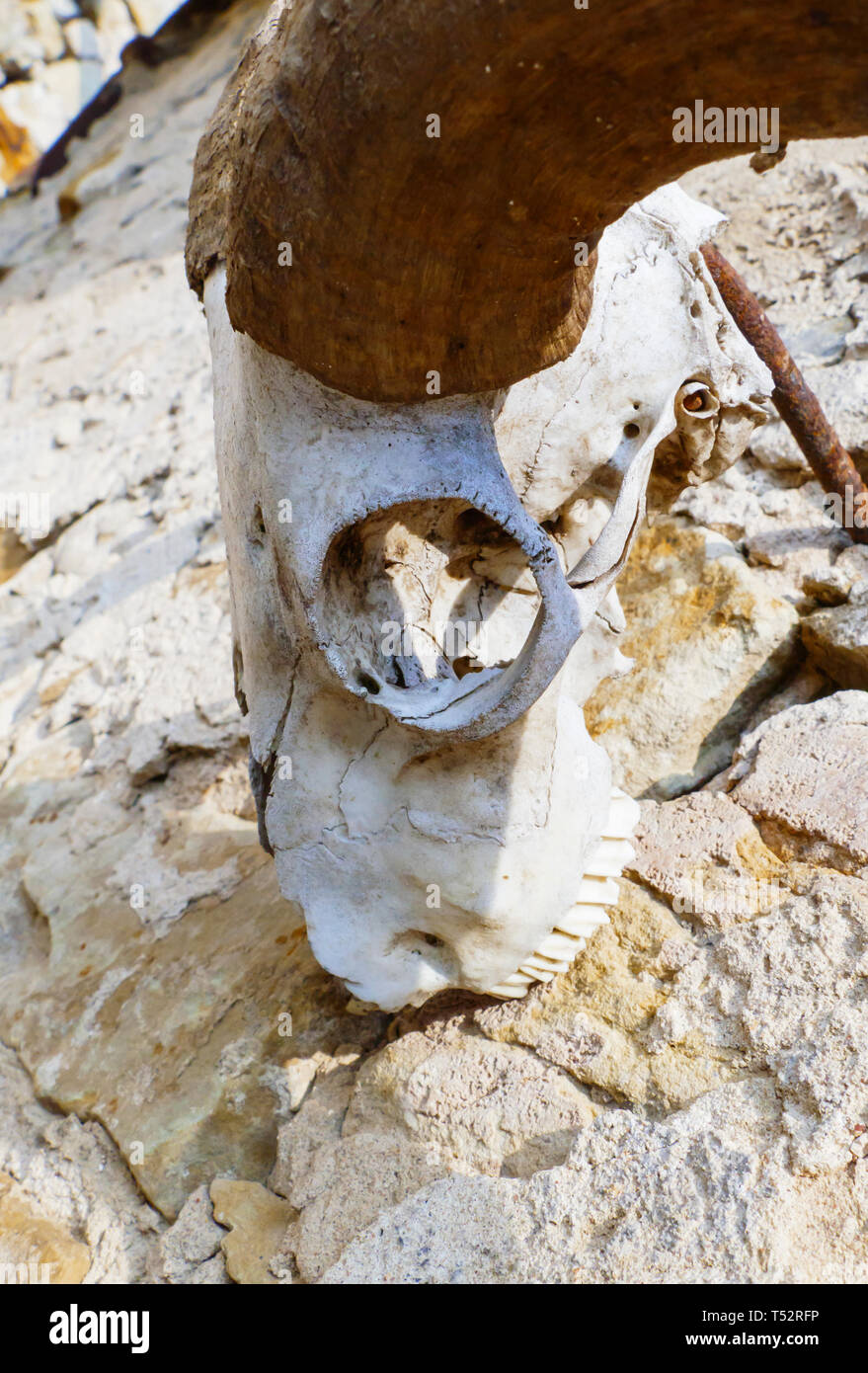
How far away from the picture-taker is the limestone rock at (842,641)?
1.98 meters

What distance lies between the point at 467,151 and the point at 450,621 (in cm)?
73

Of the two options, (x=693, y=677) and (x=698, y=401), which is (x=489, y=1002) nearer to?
(x=693, y=677)

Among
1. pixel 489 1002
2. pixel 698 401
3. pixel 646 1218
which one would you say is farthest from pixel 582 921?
pixel 698 401

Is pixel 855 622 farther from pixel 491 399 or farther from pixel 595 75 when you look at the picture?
pixel 595 75

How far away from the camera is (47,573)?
3.37 m

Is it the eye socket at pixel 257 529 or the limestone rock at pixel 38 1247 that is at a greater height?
the eye socket at pixel 257 529

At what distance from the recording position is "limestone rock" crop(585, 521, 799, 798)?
7.09 ft

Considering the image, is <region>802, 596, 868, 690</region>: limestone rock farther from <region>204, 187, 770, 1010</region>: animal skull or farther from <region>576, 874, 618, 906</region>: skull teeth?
<region>576, 874, 618, 906</region>: skull teeth

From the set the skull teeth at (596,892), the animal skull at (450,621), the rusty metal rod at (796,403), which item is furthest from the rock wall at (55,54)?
the skull teeth at (596,892)

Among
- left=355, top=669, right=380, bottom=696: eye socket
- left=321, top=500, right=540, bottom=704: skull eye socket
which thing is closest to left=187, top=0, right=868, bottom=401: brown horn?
left=321, top=500, right=540, bottom=704: skull eye socket

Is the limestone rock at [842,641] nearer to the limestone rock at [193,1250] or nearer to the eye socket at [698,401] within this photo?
the eye socket at [698,401]

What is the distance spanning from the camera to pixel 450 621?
1.66 metres

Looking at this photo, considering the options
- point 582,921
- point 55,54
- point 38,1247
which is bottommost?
point 38,1247

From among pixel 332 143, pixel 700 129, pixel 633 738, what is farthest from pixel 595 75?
pixel 633 738
